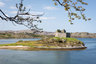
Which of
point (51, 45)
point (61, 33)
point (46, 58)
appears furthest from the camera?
point (61, 33)

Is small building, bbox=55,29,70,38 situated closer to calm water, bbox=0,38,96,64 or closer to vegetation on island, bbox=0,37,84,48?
vegetation on island, bbox=0,37,84,48

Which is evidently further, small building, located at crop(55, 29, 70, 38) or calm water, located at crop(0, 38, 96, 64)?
small building, located at crop(55, 29, 70, 38)

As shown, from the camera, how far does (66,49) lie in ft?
241

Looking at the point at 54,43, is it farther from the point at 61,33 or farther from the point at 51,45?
the point at 61,33

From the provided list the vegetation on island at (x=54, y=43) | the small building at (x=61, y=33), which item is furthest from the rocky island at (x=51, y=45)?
the small building at (x=61, y=33)

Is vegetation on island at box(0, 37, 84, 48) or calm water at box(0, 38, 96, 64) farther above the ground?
vegetation on island at box(0, 37, 84, 48)

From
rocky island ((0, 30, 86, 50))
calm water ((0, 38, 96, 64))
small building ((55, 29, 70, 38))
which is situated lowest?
calm water ((0, 38, 96, 64))

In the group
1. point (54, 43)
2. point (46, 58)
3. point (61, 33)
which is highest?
point (61, 33)

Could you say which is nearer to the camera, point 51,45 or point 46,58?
point 46,58

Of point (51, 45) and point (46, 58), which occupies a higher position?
point (51, 45)

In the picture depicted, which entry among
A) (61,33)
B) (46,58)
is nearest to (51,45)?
A: (61,33)

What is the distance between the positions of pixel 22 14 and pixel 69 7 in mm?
2133

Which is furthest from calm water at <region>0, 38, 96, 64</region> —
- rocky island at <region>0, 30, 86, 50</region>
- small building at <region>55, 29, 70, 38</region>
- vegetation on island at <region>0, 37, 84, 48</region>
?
small building at <region>55, 29, 70, 38</region>

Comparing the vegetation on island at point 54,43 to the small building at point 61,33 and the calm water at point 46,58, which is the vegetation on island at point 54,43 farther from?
the calm water at point 46,58
